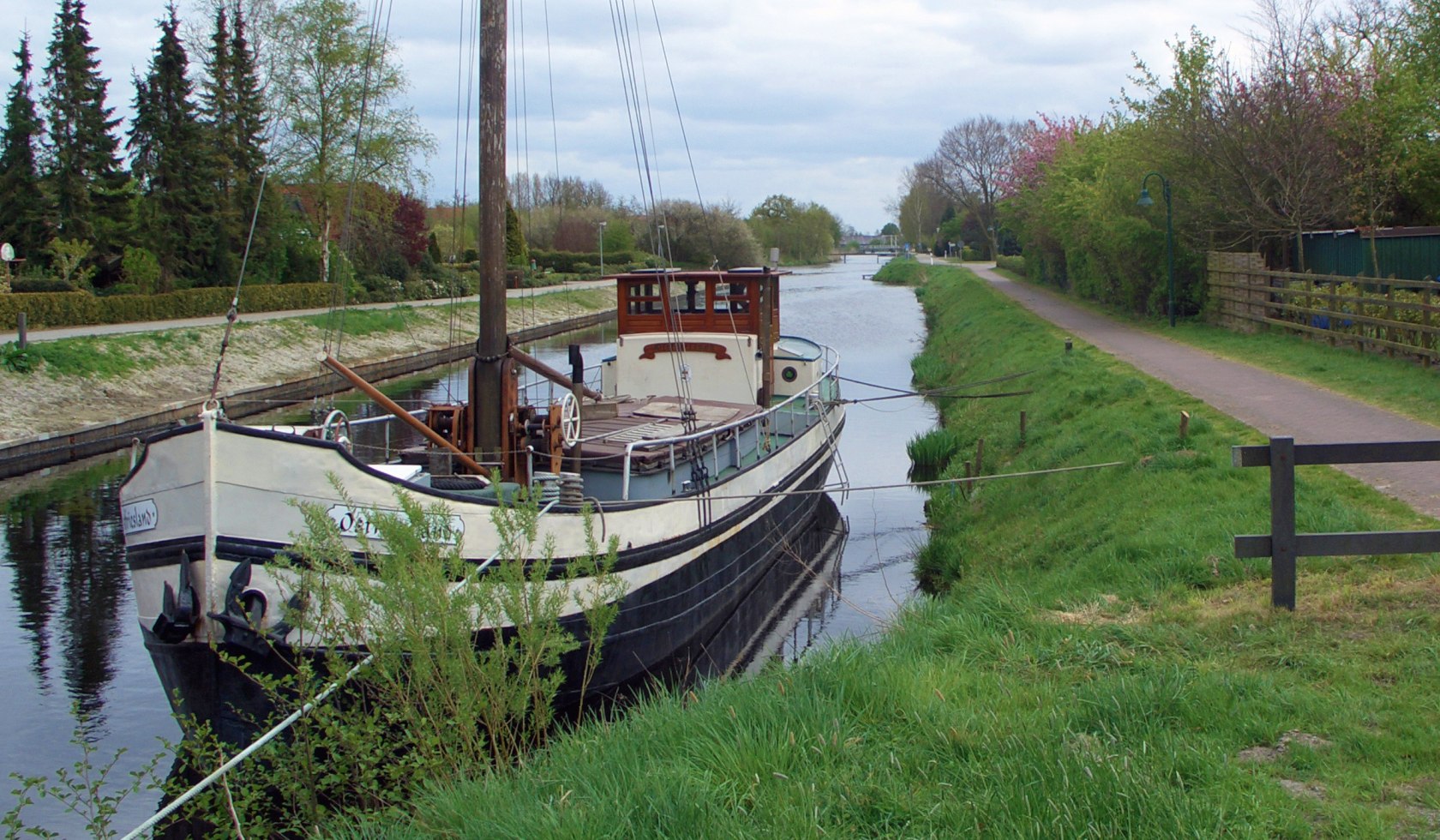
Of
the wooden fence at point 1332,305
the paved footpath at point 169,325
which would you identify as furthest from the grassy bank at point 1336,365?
the paved footpath at point 169,325

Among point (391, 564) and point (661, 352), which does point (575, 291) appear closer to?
point (661, 352)

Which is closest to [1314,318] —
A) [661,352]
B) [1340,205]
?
[1340,205]

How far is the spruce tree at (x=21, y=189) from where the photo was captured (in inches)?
1491

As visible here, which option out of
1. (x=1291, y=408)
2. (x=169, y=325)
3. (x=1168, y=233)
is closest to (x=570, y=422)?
(x=1291, y=408)

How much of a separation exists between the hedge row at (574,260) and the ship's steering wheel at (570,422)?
58098 millimetres

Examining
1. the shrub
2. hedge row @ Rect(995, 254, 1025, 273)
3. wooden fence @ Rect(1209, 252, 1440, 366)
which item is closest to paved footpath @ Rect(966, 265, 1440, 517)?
wooden fence @ Rect(1209, 252, 1440, 366)

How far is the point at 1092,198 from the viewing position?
3394 centimetres

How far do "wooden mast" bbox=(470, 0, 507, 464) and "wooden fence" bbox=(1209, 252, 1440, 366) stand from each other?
42.8 feet

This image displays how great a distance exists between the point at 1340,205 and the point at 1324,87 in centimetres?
242

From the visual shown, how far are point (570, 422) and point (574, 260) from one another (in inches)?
2468

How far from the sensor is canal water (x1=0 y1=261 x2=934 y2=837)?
30.3 feet

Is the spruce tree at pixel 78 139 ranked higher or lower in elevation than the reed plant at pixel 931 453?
higher

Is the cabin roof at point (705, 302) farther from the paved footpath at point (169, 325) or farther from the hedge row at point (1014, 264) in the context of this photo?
the hedge row at point (1014, 264)

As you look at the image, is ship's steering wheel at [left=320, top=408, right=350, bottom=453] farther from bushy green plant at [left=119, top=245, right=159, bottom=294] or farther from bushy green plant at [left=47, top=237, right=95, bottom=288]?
bushy green plant at [left=119, top=245, right=159, bottom=294]
